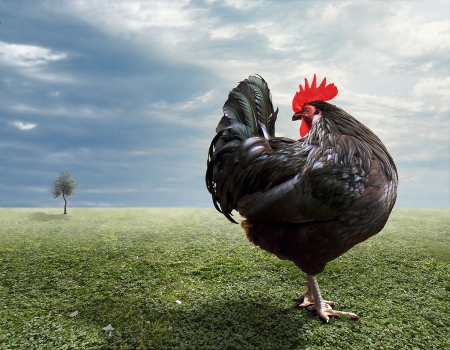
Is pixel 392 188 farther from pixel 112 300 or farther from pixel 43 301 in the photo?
pixel 43 301

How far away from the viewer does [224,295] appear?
14.3 ft

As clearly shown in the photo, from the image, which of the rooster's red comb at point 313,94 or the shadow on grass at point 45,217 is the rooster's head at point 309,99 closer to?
the rooster's red comb at point 313,94

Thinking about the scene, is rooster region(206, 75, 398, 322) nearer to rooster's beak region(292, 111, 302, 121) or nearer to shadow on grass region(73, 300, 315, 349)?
rooster's beak region(292, 111, 302, 121)

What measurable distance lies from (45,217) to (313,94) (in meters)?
8.67

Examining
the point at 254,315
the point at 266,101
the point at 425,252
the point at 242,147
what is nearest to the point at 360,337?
the point at 254,315

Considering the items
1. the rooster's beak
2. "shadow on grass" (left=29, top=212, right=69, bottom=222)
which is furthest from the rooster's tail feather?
"shadow on grass" (left=29, top=212, right=69, bottom=222)

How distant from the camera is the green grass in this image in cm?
355

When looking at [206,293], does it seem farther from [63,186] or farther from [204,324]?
[63,186]

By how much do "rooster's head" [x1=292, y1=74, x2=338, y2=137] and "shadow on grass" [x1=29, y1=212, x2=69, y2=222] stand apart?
8.02m

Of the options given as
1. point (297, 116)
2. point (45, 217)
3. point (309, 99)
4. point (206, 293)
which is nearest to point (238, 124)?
point (297, 116)

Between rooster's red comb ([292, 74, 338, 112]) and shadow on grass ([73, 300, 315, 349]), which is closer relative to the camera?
shadow on grass ([73, 300, 315, 349])

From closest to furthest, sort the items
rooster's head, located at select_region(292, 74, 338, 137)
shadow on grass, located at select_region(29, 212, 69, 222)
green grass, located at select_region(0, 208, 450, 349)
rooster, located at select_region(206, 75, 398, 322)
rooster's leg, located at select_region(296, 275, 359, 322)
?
rooster, located at select_region(206, 75, 398, 322)
green grass, located at select_region(0, 208, 450, 349)
rooster's leg, located at select_region(296, 275, 359, 322)
rooster's head, located at select_region(292, 74, 338, 137)
shadow on grass, located at select_region(29, 212, 69, 222)

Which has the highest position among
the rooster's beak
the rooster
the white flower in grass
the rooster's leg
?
the rooster's beak

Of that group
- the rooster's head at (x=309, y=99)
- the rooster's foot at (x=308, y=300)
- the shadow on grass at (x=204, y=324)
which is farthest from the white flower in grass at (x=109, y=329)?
the rooster's head at (x=309, y=99)
